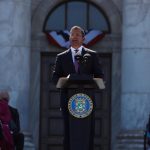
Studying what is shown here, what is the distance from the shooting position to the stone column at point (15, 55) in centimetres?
1748

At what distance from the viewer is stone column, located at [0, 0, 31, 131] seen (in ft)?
57.4

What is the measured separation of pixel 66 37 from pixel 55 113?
1.88m

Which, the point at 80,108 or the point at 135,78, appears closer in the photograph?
the point at 80,108

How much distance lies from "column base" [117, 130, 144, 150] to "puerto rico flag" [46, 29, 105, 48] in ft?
8.34

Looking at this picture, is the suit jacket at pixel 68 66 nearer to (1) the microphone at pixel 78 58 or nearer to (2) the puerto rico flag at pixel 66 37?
(1) the microphone at pixel 78 58

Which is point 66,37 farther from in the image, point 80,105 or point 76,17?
point 80,105

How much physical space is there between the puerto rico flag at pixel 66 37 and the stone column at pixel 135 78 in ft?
4.44

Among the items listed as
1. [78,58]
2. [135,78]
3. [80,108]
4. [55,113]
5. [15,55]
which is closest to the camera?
[80,108]

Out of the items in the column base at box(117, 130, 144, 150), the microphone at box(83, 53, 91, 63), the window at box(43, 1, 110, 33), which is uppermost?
the window at box(43, 1, 110, 33)

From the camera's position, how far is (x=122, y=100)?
17453 millimetres

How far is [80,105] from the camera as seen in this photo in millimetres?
8703

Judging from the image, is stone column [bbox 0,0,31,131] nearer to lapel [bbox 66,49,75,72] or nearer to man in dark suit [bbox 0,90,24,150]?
man in dark suit [bbox 0,90,24,150]

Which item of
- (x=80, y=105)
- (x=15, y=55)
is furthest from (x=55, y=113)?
(x=80, y=105)

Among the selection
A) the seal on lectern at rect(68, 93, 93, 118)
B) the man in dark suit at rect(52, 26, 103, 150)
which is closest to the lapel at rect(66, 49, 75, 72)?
the man in dark suit at rect(52, 26, 103, 150)
